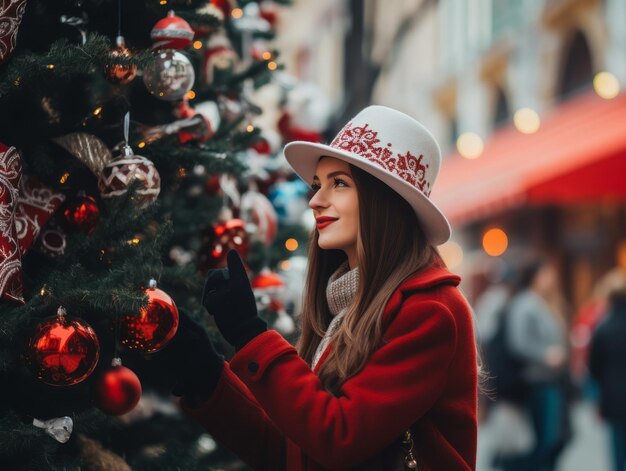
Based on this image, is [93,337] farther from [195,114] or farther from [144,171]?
[195,114]

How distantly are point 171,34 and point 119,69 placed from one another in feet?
0.96

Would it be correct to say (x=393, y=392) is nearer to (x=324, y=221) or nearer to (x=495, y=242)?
(x=324, y=221)

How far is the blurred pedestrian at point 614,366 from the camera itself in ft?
25.8

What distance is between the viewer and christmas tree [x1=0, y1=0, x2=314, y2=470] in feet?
7.89

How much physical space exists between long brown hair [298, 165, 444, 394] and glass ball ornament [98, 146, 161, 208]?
1.78 ft

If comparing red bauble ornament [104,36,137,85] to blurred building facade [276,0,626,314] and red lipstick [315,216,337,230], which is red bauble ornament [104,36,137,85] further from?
blurred building facade [276,0,626,314]

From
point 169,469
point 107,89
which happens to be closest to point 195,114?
point 107,89

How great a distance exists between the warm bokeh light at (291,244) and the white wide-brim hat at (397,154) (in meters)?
1.99

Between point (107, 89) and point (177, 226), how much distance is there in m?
0.67

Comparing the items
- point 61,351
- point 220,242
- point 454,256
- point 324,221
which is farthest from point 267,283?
point 454,256

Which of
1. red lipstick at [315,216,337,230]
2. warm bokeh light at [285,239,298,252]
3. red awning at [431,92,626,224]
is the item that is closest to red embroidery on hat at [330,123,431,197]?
red lipstick at [315,216,337,230]

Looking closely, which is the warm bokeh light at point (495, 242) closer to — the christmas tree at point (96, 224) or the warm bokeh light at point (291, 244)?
the warm bokeh light at point (291, 244)

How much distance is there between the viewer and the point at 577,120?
13.9m

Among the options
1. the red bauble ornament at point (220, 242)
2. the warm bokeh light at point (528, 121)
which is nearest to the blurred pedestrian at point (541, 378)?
the red bauble ornament at point (220, 242)
